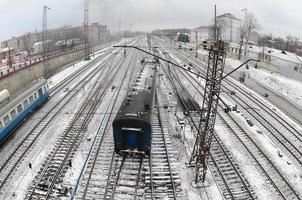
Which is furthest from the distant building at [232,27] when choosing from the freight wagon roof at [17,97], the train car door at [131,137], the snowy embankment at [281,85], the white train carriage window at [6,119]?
the train car door at [131,137]

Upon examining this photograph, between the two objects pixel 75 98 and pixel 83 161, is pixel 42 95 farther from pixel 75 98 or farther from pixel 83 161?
pixel 83 161

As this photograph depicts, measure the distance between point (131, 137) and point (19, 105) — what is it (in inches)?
459

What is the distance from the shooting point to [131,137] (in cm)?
1806

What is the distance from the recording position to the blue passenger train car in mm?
21128

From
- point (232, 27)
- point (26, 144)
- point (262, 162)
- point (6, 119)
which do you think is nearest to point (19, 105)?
point (6, 119)

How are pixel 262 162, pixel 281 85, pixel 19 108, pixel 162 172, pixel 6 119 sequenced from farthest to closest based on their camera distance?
pixel 281 85 → pixel 19 108 → pixel 6 119 → pixel 262 162 → pixel 162 172

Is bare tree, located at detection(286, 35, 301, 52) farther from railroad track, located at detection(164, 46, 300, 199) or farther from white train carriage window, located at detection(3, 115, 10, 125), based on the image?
white train carriage window, located at detection(3, 115, 10, 125)

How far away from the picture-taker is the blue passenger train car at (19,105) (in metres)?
21.1

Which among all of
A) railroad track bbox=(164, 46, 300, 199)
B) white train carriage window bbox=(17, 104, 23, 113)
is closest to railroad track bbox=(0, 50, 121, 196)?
white train carriage window bbox=(17, 104, 23, 113)

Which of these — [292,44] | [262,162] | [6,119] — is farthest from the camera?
[292,44]

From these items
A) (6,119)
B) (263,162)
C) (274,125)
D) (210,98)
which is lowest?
(263,162)

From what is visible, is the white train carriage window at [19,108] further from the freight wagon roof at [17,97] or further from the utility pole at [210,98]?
the utility pole at [210,98]

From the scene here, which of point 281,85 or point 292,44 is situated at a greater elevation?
point 292,44

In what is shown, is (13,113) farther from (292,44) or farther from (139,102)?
(292,44)
